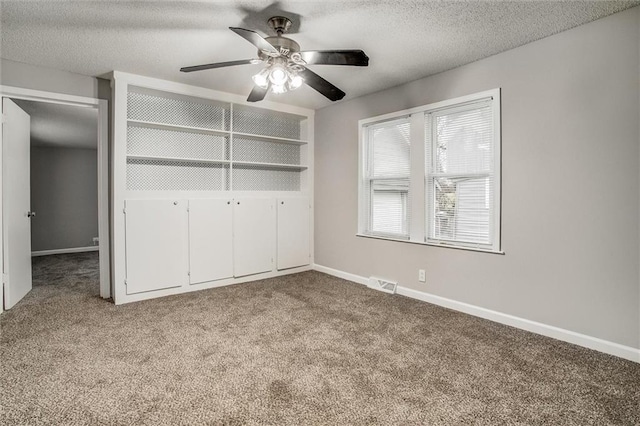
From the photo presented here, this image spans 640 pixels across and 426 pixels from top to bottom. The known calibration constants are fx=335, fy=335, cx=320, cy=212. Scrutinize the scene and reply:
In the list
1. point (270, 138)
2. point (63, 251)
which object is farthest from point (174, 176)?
point (63, 251)

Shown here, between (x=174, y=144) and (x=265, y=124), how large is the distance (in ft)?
4.03

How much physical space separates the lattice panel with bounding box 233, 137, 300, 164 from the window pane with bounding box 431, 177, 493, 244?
7.15ft

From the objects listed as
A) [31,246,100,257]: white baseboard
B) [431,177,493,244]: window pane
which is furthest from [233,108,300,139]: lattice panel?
[31,246,100,257]: white baseboard

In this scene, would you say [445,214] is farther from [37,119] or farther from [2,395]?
[37,119]

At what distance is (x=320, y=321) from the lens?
288cm

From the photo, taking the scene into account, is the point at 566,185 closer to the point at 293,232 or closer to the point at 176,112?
the point at 293,232

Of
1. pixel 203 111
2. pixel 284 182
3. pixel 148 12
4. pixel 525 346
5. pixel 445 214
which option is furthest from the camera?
pixel 284 182

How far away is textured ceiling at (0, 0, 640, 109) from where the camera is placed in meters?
2.16

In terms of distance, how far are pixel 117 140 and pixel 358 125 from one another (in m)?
2.63

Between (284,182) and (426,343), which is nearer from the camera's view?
(426,343)

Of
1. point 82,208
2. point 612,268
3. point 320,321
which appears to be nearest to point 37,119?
point 82,208

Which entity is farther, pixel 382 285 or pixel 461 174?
pixel 382 285

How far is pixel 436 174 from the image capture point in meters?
3.34

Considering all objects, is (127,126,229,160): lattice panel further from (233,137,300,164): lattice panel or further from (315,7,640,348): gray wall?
(315,7,640,348): gray wall
